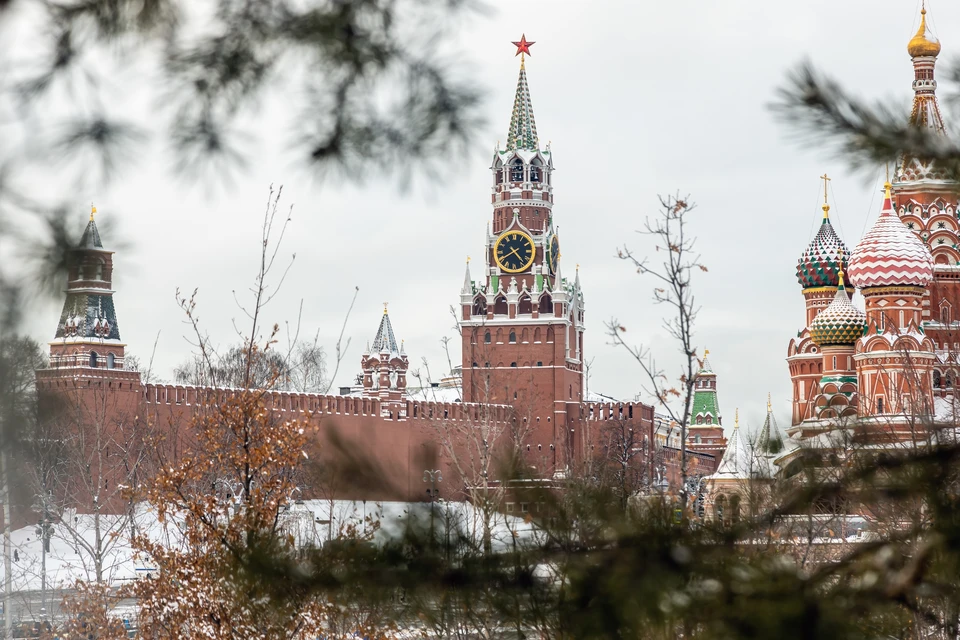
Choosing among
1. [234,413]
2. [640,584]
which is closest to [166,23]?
[640,584]

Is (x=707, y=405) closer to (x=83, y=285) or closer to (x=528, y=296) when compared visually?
(x=528, y=296)

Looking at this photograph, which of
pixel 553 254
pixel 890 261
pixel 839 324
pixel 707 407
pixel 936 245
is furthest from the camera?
pixel 707 407

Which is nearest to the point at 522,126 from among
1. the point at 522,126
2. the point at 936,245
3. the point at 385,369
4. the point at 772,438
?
the point at 522,126

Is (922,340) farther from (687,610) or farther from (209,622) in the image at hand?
(687,610)

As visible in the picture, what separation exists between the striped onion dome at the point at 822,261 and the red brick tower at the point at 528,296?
20241mm

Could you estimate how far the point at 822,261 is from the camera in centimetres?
4494

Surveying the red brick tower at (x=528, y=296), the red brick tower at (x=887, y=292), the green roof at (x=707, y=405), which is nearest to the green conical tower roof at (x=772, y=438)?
the red brick tower at (x=887, y=292)

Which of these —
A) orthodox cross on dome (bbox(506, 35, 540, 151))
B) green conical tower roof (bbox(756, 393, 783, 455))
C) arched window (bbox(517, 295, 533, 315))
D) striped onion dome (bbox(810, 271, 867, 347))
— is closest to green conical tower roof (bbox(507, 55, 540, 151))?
orthodox cross on dome (bbox(506, 35, 540, 151))

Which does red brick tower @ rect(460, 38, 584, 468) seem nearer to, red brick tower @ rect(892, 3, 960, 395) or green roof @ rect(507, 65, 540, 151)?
green roof @ rect(507, 65, 540, 151)

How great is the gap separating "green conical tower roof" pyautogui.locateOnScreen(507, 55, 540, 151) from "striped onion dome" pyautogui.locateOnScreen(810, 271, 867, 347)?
2810 cm

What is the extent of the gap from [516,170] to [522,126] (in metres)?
2.03

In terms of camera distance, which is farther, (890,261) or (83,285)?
(890,261)

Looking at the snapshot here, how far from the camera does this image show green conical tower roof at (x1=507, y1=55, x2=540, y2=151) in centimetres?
6725

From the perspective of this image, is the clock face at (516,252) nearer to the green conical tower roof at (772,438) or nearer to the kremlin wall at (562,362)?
the kremlin wall at (562,362)
